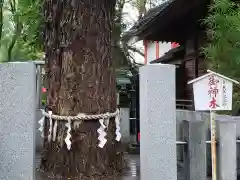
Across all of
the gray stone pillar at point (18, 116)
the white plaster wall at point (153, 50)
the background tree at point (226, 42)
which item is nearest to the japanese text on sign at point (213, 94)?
the gray stone pillar at point (18, 116)

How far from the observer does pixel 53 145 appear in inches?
228

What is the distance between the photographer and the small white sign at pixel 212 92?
4.58 metres

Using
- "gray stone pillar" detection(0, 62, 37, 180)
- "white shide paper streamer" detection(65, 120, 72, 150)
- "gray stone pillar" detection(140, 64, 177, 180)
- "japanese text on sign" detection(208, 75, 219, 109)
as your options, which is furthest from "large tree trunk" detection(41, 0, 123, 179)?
"japanese text on sign" detection(208, 75, 219, 109)

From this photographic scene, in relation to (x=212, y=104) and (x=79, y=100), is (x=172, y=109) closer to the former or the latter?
(x=212, y=104)

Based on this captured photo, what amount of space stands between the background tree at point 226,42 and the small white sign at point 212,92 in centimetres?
335

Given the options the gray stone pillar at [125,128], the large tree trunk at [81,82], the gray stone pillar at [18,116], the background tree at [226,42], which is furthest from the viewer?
the gray stone pillar at [125,128]

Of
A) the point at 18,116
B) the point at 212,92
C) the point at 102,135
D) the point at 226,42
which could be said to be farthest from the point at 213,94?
the point at 226,42

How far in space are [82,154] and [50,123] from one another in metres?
0.67

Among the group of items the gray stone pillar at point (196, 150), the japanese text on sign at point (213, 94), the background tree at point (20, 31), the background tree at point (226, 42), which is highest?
the background tree at point (20, 31)

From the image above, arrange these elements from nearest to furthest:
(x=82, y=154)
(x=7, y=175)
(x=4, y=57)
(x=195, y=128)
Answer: (x=7, y=175), (x=195, y=128), (x=82, y=154), (x=4, y=57)

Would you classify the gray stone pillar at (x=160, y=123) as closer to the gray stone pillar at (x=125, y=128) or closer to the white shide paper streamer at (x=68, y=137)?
the white shide paper streamer at (x=68, y=137)

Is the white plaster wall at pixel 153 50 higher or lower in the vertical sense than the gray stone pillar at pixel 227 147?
higher

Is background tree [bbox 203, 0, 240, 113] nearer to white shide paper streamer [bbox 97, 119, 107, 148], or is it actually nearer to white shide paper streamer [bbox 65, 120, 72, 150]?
white shide paper streamer [bbox 97, 119, 107, 148]

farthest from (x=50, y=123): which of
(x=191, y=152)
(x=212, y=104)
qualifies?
(x=212, y=104)
